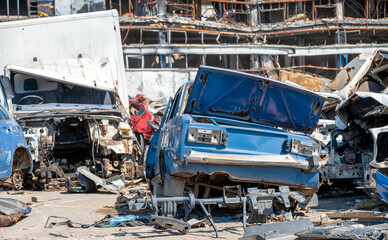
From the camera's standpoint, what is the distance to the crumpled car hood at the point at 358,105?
9172 mm

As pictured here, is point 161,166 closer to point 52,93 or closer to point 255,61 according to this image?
point 52,93

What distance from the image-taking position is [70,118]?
38.4 feet

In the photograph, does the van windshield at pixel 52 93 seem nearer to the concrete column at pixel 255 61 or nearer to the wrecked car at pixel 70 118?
the wrecked car at pixel 70 118

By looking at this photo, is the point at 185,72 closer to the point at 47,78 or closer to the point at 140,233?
the point at 47,78

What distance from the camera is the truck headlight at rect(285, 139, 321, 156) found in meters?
6.99

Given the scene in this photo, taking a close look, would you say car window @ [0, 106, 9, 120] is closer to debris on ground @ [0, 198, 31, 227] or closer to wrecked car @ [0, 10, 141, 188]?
wrecked car @ [0, 10, 141, 188]

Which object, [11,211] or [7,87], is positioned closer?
[11,211]

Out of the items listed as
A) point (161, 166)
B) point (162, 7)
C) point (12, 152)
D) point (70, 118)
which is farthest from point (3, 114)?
point (162, 7)

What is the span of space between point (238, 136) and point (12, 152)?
4257 millimetres

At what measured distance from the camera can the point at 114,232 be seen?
6.38 m

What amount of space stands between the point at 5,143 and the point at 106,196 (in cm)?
231

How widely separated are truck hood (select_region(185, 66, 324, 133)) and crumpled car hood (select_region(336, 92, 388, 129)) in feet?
6.02

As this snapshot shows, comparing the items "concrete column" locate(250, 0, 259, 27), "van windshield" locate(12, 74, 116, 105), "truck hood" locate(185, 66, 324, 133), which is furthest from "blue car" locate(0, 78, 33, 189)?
"concrete column" locate(250, 0, 259, 27)

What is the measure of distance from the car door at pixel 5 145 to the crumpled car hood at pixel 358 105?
19.0 ft
